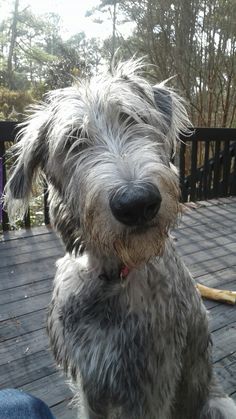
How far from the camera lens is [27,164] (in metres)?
1.82

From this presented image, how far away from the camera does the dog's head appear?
4.43 ft

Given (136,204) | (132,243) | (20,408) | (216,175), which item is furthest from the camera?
(216,175)

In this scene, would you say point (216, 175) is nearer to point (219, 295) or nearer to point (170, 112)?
point (219, 295)

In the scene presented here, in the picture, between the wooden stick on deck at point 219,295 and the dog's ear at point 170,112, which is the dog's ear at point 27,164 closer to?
the dog's ear at point 170,112

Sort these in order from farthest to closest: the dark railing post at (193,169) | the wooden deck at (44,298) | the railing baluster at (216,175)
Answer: the railing baluster at (216,175), the dark railing post at (193,169), the wooden deck at (44,298)

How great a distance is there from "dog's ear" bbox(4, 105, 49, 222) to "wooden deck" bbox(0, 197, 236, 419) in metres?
0.94

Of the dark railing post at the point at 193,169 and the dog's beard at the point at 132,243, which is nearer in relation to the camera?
the dog's beard at the point at 132,243

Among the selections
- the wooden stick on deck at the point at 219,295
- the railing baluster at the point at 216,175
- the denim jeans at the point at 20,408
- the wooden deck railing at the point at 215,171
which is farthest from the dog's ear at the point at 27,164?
the railing baluster at the point at 216,175

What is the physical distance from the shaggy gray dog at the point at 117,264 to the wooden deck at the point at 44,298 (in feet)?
1.26

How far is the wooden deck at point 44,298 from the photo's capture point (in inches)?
88.2

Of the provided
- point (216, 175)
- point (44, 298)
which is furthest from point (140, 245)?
point (216, 175)

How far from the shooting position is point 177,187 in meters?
1.52

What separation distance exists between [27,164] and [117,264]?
22.9 inches

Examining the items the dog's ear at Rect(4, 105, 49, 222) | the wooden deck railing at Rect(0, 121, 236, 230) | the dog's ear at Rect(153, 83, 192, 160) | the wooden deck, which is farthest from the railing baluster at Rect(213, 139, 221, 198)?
the dog's ear at Rect(4, 105, 49, 222)
